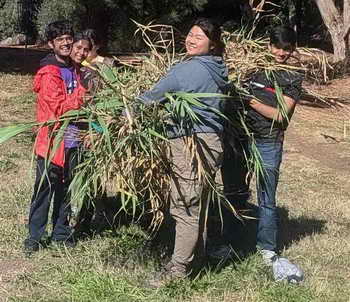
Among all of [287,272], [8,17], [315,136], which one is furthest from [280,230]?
[8,17]

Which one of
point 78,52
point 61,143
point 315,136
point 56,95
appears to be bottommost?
point 315,136

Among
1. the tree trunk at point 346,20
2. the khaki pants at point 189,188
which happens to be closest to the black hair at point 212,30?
the khaki pants at point 189,188

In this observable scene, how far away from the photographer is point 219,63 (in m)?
4.16

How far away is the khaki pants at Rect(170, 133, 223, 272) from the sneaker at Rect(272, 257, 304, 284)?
2.25ft

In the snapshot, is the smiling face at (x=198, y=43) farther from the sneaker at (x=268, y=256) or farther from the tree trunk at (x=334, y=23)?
the tree trunk at (x=334, y=23)

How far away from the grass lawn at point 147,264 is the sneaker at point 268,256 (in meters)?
0.05

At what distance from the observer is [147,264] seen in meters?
4.67

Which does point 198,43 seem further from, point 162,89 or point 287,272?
point 287,272

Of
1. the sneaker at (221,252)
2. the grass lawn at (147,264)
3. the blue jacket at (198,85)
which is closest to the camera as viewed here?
the blue jacket at (198,85)

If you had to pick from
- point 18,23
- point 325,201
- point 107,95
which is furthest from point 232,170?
point 18,23

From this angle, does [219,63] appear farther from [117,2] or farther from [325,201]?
[117,2]

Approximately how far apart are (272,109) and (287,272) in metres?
1.12

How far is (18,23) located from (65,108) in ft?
67.4

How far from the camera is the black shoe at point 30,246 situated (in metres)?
4.82
